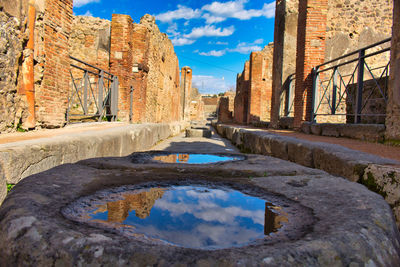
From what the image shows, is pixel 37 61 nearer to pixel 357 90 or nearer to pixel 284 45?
pixel 357 90

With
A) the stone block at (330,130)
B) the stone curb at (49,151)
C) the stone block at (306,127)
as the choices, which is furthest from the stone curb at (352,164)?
the stone block at (306,127)

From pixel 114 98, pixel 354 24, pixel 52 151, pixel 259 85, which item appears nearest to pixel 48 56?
pixel 52 151

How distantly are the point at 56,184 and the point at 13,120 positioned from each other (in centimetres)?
263

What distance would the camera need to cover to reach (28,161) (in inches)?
69.7

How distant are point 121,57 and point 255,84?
25.7 ft

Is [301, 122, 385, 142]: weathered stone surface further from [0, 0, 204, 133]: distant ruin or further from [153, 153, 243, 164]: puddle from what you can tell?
[0, 0, 204, 133]: distant ruin

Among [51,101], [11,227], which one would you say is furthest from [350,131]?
[51,101]

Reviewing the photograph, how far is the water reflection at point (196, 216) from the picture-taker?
835 mm

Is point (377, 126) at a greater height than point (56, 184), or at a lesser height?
greater

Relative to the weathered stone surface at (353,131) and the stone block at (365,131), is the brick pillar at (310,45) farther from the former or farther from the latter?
the stone block at (365,131)

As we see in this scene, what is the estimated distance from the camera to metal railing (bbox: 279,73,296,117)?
30.0ft

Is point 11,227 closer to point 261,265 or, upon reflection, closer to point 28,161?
point 261,265

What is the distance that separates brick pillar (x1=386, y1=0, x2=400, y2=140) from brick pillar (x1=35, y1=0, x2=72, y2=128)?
4.69 metres

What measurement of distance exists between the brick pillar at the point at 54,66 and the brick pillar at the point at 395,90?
15.4ft
